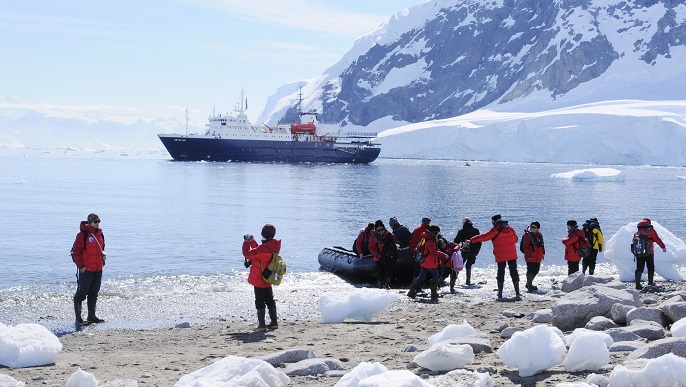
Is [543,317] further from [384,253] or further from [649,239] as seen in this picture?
[384,253]

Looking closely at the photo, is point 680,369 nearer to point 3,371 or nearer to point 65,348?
point 3,371

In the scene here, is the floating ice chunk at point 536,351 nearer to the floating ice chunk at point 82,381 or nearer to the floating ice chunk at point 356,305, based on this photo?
the floating ice chunk at point 82,381

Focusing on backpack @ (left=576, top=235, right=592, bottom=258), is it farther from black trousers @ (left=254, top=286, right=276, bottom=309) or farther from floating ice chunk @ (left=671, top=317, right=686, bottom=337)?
floating ice chunk @ (left=671, top=317, right=686, bottom=337)

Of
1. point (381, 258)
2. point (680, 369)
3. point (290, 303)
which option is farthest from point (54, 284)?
point (680, 369)

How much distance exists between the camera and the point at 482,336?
905cm

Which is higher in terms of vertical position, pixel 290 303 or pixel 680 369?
pixel 680 369

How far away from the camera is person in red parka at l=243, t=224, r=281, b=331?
10.6 meters

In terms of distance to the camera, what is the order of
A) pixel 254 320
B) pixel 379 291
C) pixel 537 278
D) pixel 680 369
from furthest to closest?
pixel 537 278 < pixel 254 320 < pixel 379 291 < pixel 680 369

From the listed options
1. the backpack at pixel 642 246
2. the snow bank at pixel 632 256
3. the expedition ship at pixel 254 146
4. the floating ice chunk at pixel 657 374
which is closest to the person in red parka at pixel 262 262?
the floating ice chunk at pixel 657 374

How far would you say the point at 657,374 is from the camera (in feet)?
19.6

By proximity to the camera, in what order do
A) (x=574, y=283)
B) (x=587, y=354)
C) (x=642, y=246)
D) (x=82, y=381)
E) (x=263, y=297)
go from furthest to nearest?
(x=574, y=283), (x=642, y=246), (x=263, y=297), (x=82, y=381), (x=587, y=354)

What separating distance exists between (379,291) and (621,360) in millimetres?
4854

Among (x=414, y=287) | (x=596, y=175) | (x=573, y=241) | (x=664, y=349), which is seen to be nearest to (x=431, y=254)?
(x=414, y=287)

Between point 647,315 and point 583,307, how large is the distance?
0.82 m
